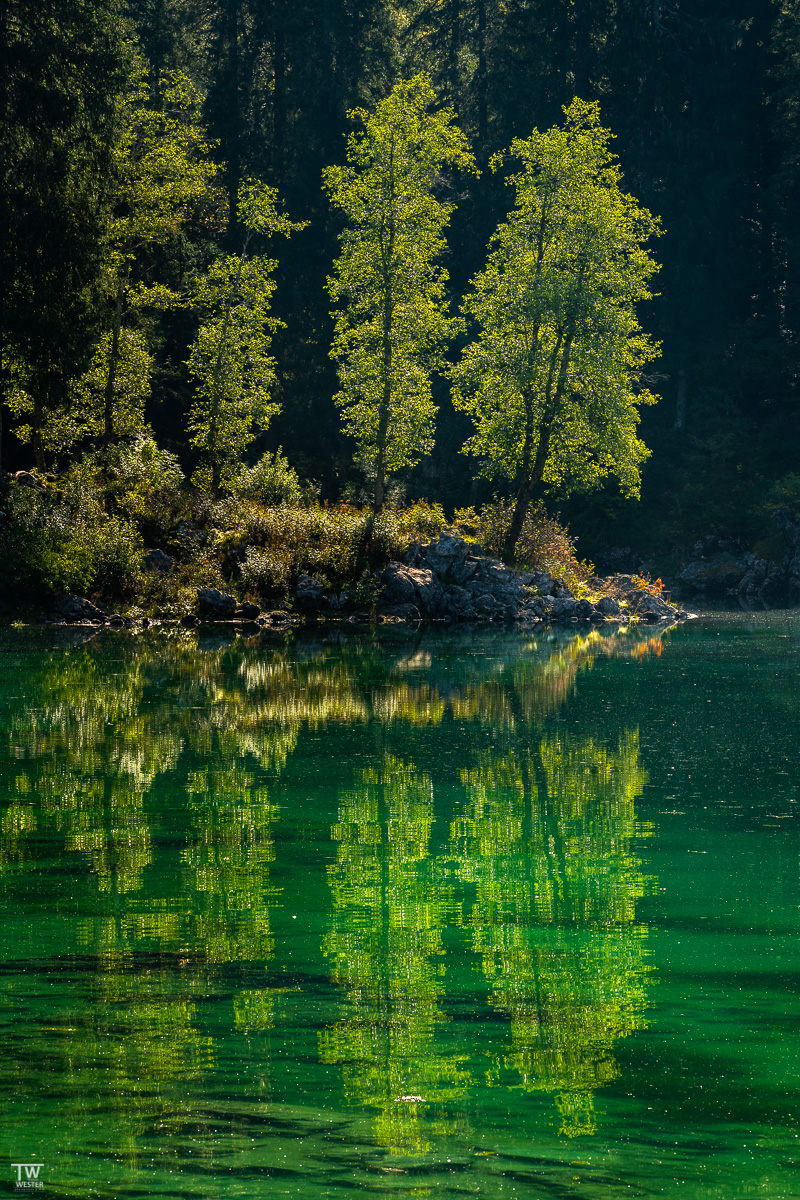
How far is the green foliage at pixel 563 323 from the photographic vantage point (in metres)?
33.2

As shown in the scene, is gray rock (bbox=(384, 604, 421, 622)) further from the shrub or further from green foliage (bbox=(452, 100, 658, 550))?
green foliage (bbox=(452, 100, 658, 550))

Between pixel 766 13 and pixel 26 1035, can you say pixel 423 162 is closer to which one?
pixel 766 13

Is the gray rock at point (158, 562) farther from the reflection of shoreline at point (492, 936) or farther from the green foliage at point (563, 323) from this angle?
the reflection of shoreline at point (492, 936)

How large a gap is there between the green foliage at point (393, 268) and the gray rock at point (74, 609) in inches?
355

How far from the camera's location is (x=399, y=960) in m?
5.50

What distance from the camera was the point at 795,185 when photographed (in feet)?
151

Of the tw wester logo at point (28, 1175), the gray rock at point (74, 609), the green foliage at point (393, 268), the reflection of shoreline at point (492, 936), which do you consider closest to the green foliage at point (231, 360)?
the green foliage at point (393, 268)

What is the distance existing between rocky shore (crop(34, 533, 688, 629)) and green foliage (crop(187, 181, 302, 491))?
7.23 metres

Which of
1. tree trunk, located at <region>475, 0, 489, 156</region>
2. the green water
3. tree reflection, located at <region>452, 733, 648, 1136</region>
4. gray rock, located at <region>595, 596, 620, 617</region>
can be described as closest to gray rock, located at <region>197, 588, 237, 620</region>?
gray rock, located at <region>595, 596, 620, 617</region>

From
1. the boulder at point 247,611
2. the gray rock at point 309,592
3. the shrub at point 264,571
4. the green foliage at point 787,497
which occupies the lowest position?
the boulder at point 247,611

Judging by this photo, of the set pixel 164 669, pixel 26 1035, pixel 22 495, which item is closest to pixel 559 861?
pixel 26 1035

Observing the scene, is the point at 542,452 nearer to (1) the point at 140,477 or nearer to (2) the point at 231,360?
(2) the point at 231,360

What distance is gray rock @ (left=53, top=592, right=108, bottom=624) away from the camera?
25.9 meters

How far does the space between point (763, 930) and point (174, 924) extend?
2986 mm
